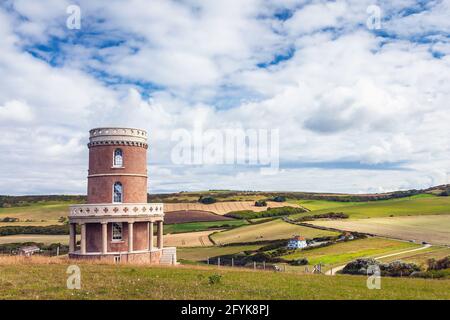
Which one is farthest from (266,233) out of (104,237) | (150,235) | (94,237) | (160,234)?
(104,237)

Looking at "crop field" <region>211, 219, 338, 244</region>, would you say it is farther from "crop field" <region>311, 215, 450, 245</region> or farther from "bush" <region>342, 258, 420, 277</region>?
"bush" <region>342, 258, 420, 277</region>

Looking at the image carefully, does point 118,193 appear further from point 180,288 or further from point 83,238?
point 180,288

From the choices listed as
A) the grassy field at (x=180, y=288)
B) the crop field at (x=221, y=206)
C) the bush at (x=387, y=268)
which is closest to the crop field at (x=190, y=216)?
the crop field at (x=221, y=206)

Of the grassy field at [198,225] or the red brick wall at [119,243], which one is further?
the grassy field at [198,225]

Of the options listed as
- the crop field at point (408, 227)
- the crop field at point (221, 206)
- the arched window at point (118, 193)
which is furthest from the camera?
the crop field at point (221, 206)

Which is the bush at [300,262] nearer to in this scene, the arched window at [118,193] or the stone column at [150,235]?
the stone column at [150,235]
